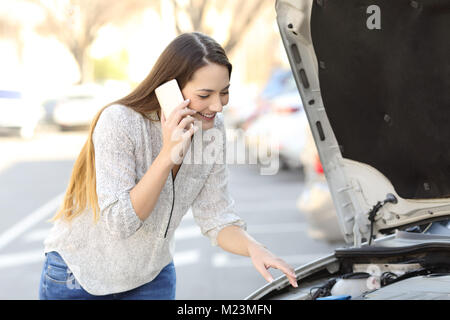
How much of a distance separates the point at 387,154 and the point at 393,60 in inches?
16.4

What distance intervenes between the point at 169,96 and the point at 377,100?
863mm

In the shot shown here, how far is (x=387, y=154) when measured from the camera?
3.00 m

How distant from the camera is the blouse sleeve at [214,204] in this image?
2.90 m

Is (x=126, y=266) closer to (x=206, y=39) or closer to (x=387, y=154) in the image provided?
(x=206, y=39)

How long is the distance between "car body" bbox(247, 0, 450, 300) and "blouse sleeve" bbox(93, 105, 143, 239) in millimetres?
760

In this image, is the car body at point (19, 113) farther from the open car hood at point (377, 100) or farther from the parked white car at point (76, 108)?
the open car hood at point (377, 100)

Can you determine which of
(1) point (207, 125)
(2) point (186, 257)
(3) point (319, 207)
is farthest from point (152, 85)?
(2) point (186, 257)

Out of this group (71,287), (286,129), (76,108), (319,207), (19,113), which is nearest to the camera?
(71,287)

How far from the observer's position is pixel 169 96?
2.54 metres

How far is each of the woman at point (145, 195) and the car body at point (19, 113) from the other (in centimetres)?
1853

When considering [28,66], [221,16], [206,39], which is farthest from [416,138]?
[28,66]

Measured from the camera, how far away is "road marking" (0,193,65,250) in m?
8.58

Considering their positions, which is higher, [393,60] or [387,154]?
[393,60]

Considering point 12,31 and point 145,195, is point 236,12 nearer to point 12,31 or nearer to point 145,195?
point 12,31
